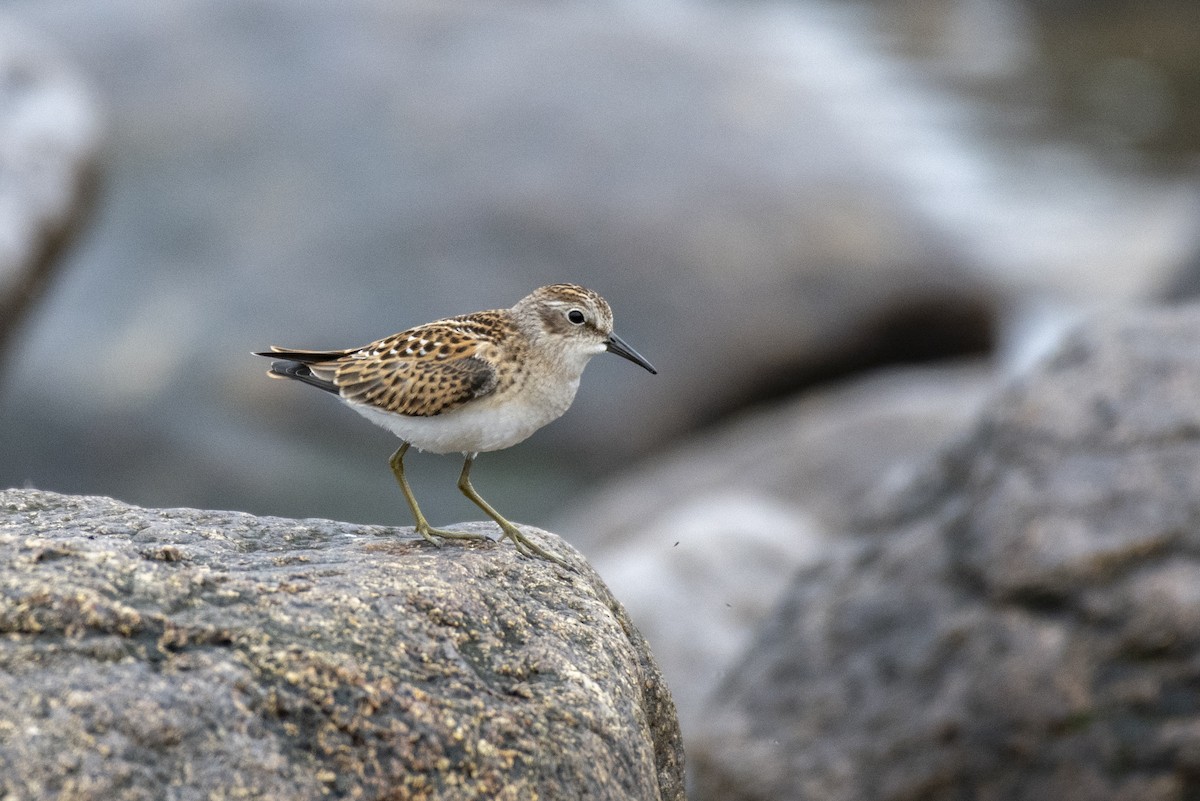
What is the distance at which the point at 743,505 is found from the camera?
1341 centimetres

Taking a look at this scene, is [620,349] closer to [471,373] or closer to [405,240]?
[471,373]

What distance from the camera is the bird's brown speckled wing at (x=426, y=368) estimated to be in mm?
6281

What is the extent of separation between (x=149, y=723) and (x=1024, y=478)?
523 centimetres

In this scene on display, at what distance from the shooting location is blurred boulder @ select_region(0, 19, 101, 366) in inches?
447

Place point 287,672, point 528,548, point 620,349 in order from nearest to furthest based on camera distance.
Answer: point 287,672
point 528,548
point 620,349

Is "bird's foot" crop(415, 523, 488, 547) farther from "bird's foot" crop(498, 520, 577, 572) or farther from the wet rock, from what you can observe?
the wet rock

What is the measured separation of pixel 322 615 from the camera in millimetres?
4848

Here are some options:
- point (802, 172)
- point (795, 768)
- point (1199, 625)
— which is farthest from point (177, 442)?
point (1199, 625)

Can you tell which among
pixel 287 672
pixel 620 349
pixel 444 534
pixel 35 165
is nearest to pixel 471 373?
pixel 444 534

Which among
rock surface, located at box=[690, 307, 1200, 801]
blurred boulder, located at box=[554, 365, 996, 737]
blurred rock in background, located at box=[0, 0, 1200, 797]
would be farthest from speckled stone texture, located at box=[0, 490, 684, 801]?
blurred rock in background, located at box=[0, 0, 1200, 797]

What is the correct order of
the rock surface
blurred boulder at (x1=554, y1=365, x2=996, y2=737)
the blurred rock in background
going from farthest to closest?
the blurred rock in background
blurred boulder at (x1=554, y1=365, x2=996, y2=737)
the rock surface

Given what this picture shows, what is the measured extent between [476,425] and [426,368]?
1.08 feet

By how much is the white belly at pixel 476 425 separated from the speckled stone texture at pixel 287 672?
0.81 metres

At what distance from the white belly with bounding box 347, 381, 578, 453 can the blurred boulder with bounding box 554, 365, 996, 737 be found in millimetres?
3714
